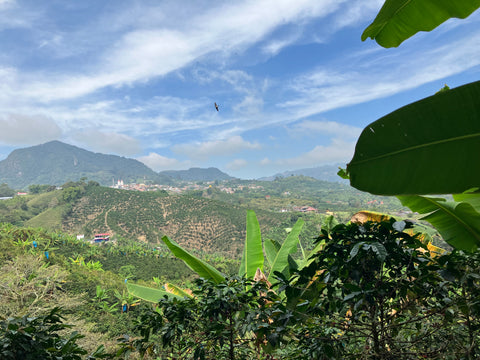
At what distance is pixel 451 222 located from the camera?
1.97 m

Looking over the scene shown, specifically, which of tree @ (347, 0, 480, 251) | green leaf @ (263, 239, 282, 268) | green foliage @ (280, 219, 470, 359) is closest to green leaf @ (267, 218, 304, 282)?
green leaf @ (263, 239, 282, 268)

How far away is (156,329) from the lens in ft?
4.66

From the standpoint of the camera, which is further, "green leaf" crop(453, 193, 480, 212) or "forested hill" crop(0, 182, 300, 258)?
"forested hill" crop(0, 182, 300, 258)

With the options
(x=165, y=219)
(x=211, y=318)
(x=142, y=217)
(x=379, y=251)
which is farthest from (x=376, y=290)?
(x=142, y=217)

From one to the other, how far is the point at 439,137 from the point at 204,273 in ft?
7.18

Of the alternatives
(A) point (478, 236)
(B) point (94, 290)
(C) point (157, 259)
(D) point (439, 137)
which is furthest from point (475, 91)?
(C) point (157, 259)

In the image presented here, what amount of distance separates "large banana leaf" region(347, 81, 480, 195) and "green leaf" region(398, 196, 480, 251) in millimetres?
984

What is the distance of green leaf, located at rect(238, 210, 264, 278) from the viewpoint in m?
2.95

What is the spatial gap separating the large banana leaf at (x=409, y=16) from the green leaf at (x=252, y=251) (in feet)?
7.41

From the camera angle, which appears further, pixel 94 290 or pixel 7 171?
pixel 7 171

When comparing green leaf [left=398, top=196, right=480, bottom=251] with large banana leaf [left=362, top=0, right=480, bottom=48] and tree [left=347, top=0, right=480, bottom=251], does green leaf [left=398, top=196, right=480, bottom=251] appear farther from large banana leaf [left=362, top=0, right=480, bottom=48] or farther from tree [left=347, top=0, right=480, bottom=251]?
large banana leaf [left=362, top=0, right=480, bottom=48]

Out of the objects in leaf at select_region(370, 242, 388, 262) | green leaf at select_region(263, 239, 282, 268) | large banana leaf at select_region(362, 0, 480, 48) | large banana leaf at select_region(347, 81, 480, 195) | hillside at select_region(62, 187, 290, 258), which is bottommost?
hillside at select_region(62, 187, 290, 258)

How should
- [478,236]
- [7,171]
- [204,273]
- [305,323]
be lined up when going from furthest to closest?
1. [7,171]
2. [204,273]
3. [478,236]
4. [305,323]

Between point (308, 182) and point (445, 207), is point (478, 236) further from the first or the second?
point (308, 182)
